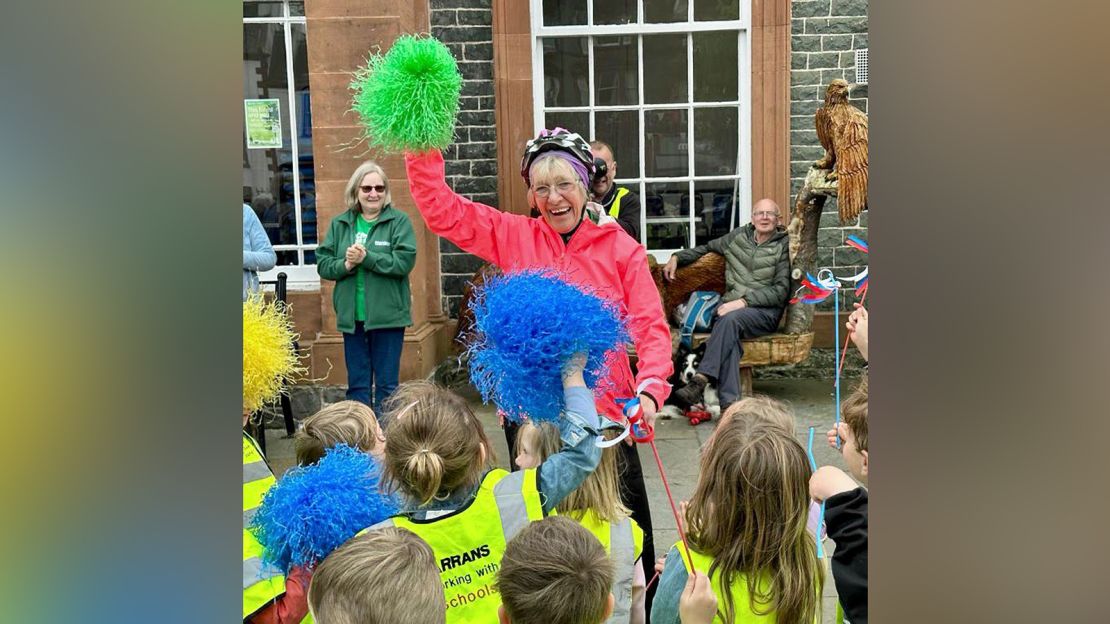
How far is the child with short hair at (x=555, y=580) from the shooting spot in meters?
1.50

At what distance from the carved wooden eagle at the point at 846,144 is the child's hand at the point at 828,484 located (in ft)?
14.8

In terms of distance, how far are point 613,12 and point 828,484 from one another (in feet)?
20.5

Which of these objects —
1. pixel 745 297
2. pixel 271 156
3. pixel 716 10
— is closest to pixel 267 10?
pixel 271 156

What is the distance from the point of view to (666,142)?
7566mm

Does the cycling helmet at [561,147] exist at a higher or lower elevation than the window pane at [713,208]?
higher

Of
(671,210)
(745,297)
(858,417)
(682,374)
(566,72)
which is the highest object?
(566,72)

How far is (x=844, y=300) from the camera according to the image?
7.16m

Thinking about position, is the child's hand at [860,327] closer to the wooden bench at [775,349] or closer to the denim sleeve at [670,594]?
the denim sleeve at [670,594]

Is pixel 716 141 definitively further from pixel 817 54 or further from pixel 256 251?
pixel 256 251

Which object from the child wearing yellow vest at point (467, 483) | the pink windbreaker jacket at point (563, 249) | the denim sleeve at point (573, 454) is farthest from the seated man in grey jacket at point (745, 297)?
the denim sleeve at point (573, 454)
